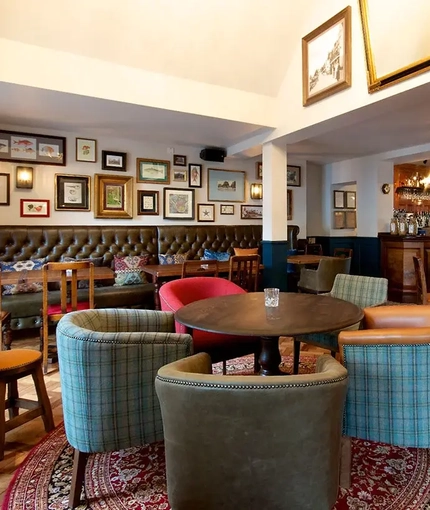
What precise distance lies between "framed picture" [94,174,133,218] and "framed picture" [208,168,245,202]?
55.8 inches

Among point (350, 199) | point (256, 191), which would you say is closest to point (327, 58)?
point (256, 191)

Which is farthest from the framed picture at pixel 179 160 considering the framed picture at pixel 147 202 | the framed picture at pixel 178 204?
the framed picture at pixel 147 202

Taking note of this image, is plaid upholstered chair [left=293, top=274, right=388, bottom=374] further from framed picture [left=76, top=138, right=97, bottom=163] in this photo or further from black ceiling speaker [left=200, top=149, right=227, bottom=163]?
framed picture [left=76, top=138, right=97, bottom=163]

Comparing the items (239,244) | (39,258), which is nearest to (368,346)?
(39,258)

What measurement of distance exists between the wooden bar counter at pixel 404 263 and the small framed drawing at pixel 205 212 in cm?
323

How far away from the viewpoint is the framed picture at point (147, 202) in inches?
223

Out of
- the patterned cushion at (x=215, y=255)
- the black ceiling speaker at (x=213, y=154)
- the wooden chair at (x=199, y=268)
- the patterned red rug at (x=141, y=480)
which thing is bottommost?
the patterned red rug at (x=141, y=480)

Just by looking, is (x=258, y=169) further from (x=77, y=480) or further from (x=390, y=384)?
(x=77, y=480)

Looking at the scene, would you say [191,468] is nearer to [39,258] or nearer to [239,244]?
[39,258]

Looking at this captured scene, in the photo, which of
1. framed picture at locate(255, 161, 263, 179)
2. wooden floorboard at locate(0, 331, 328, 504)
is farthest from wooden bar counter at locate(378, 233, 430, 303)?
wooden floorboard at locate(0, 331, 328, 504)

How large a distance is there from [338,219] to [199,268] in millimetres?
4927

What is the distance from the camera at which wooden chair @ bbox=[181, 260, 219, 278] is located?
3.91 meters

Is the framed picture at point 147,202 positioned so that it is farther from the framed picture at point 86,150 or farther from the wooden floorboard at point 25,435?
→ the wooden floorboard at point 25,435

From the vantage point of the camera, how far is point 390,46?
321cm
